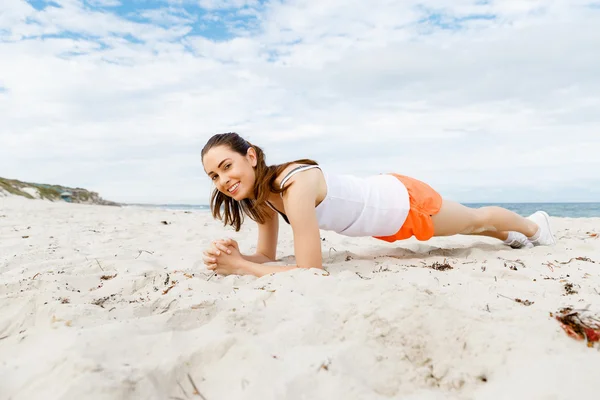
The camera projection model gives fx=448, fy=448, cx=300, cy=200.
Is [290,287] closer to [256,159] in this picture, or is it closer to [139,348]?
[139,348]

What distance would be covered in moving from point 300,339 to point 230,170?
67.1 inches

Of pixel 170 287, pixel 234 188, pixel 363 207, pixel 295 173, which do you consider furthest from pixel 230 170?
pixel 363 207

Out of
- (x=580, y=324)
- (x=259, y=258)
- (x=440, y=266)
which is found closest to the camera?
(x=580, y=324)

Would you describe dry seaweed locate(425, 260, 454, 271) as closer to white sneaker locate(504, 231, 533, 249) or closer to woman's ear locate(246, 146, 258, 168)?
white sneaker locate(504, 231, 533, 249)

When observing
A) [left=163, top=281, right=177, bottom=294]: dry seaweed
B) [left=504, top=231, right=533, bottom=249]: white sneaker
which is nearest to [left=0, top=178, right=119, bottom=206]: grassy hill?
[left=163, top=281, right=177, bottom=294]: dry seaweed

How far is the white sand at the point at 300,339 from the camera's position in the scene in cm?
151

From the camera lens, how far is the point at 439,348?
1.71 m

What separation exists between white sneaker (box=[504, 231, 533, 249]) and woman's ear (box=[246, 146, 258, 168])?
2.66m

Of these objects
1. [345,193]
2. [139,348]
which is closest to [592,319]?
[139,348]

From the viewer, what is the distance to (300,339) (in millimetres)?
1799

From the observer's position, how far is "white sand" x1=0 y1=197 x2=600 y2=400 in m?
1.51

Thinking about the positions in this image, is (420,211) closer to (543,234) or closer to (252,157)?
(252,157)

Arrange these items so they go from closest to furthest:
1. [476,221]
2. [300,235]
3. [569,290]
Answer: [569,290], [300,235], [476,221]

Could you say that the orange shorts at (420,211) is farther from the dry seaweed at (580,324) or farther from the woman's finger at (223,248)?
the dry seaweed at (580,324)
